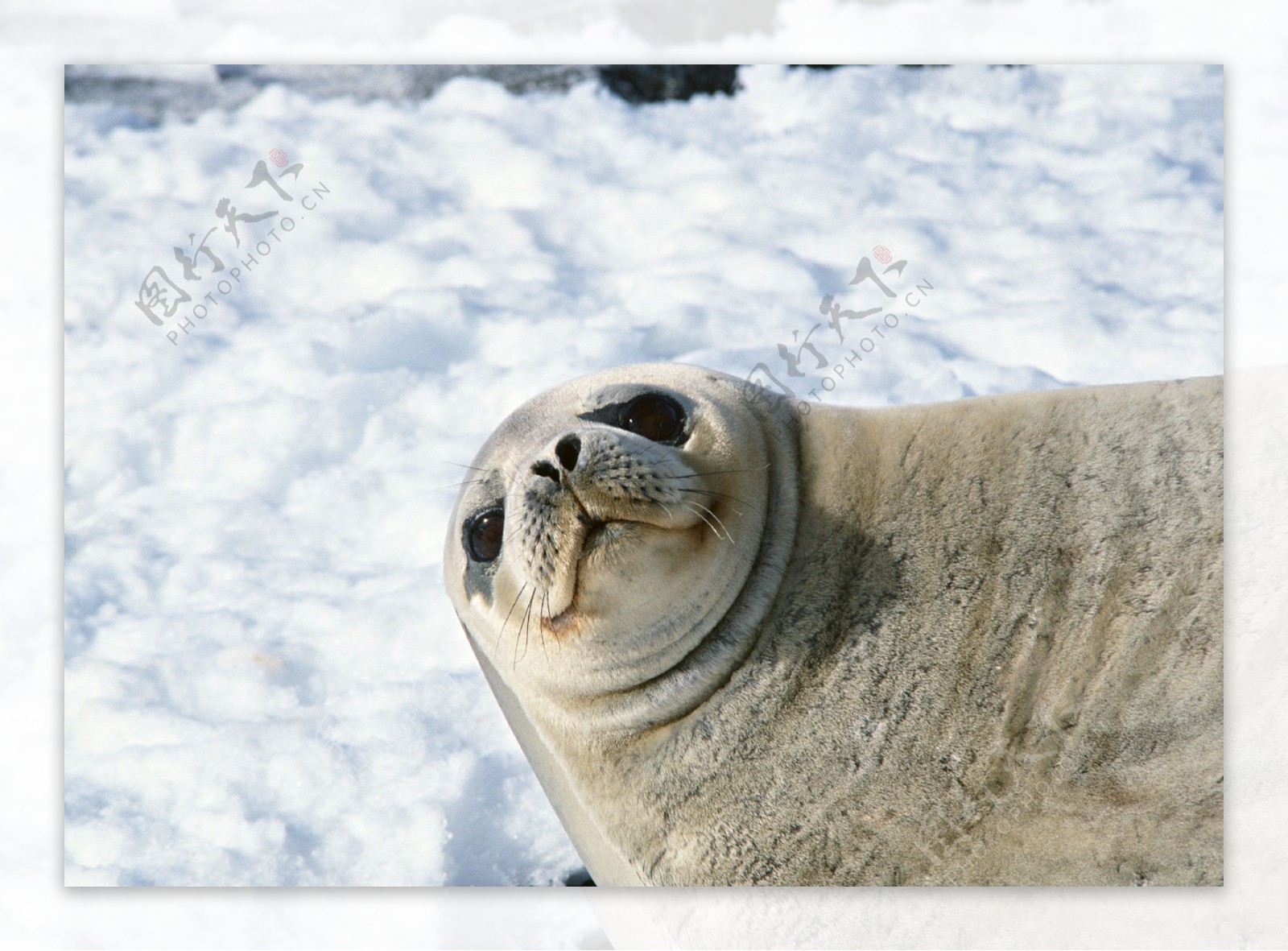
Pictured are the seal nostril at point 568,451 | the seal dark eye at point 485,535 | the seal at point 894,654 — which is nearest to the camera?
the seal nostril at point 568,451

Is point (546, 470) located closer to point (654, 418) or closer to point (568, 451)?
point (568, 451)

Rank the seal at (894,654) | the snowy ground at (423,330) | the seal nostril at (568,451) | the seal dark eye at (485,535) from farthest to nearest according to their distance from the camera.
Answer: the snowy ground at (423,330)
the seal dark eye at (485,535)
the seal at (894,654)
the seal nostril at (568,451)

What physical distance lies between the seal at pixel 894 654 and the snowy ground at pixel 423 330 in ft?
1.25

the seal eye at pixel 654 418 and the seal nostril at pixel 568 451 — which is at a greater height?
the seal eye at pixel 654 418

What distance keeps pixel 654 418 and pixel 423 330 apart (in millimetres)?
847

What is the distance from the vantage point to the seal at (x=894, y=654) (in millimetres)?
2553

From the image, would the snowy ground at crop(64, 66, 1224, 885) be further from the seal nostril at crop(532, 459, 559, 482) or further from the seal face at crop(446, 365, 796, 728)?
the seal nostril at crop(532, 459, 559, 482)

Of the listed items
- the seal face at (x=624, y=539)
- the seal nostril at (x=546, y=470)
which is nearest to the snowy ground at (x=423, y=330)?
the seal face at (x=624, y=539)

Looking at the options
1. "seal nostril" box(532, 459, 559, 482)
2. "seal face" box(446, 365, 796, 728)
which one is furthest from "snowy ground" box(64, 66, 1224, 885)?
"seal nostril" box(532, 459, 559, 482)

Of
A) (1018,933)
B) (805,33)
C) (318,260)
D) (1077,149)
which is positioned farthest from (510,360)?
(1018,933)

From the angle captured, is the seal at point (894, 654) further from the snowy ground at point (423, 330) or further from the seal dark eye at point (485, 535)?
the snowy ground at point (423, 330)

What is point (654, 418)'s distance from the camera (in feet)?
8.66

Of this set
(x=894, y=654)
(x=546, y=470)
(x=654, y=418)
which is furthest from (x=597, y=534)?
(x=894, y=654)

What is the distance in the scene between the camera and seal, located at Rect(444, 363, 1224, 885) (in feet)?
8.38
